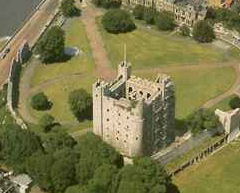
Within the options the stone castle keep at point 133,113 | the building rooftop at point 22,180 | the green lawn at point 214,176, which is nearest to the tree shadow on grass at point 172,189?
the green lawn at point 214,176

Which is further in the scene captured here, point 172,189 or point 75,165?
point 172,189

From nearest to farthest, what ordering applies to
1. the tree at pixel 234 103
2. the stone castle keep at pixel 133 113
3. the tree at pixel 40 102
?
the stone castle keep at pixel 133 113 → the tree at pixel 234 103 → the tree at pixel 40 102

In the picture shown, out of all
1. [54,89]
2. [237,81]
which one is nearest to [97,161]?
[54,89]

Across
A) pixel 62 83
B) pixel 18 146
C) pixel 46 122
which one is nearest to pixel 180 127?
pixel 46 122

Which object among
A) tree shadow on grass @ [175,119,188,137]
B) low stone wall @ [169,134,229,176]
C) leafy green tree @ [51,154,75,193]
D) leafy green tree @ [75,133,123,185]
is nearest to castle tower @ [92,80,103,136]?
leafy green tree @ [75,133,123,185]

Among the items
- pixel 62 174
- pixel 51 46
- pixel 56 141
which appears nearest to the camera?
pixel 62 174

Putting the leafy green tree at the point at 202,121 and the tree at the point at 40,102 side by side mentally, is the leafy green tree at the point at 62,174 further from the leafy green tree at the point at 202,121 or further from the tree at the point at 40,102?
the tree at the point at 40,102

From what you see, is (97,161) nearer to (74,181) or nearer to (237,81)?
(74,181)

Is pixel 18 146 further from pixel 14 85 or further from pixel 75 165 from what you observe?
pixel 14 85
